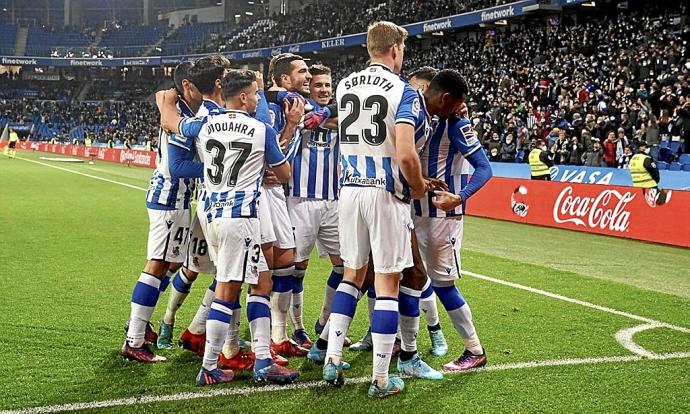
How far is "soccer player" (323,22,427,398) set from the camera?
4711 millimetres

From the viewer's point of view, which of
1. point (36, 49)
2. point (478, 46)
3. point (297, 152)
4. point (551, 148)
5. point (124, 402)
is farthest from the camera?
point (36, 49)

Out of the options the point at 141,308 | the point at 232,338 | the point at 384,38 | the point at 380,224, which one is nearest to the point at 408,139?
the point at 380,224

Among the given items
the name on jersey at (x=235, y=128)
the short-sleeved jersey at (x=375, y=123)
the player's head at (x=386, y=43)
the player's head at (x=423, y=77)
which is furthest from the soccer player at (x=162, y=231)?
the player's head at (x=423, y=77)

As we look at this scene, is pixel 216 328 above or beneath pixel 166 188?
beneath

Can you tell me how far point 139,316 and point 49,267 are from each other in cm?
440

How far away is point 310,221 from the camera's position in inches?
238

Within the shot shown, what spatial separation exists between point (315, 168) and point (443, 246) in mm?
1322

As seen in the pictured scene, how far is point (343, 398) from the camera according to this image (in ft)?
15.3

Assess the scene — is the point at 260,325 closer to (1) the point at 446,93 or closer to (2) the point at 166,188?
(2) the point at 166,188

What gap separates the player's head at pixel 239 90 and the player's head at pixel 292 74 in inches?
40.5

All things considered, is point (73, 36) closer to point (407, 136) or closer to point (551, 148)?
point (551, 148)

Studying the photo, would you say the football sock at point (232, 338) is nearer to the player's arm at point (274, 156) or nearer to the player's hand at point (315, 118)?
the player's arm at point (274, 156)

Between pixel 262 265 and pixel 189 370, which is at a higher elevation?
pixel 262 265

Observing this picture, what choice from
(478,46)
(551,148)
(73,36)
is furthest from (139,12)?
(551,148)
